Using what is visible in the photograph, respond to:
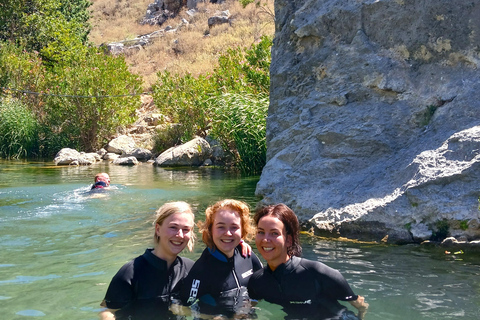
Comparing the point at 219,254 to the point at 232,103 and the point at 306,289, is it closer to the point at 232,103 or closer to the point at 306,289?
the point at 306,289

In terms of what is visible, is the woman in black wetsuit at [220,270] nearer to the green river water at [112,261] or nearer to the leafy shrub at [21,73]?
the green river water at [112,261]

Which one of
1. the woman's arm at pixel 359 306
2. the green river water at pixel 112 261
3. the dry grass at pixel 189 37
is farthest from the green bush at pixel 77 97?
the woman's arm at pixel 359 306

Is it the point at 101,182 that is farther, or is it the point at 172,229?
the point at 101,182

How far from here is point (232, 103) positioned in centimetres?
1328

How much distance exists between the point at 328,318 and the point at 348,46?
5271 mm

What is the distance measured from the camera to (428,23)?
7457 mm

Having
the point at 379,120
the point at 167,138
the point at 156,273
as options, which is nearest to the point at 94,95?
the point at 167,138

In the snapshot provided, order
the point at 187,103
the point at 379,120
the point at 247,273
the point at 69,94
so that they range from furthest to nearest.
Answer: the point at 69,94, the point at 187,103, the point at 379,120, the point at 247,273

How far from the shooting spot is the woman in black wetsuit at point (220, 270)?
12.5 feet

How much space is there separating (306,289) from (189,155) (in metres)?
13.5

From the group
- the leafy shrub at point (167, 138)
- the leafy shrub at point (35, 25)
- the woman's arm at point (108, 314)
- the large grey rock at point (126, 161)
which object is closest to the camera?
the woman's arm at point (108, 314)

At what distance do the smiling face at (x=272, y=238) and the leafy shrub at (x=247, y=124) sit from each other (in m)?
8.77

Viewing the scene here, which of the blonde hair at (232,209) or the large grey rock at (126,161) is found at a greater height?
the large grey rock at (126,161)

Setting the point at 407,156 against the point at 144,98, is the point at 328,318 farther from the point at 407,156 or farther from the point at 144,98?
the point at 144,98
